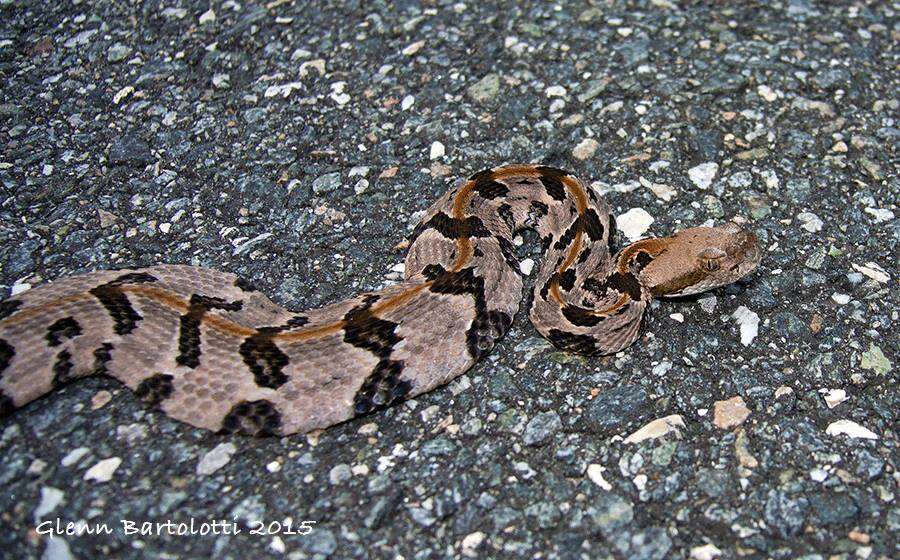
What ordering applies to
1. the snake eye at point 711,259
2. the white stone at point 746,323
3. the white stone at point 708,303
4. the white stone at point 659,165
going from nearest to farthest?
1. the white stone at point 746,323
2. the snake eye at point 711,259
3. the white stone at point 708,303
4. the white stone at point 659,165

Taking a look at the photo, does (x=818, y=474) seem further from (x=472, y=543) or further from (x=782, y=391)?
(x=472, y=543)

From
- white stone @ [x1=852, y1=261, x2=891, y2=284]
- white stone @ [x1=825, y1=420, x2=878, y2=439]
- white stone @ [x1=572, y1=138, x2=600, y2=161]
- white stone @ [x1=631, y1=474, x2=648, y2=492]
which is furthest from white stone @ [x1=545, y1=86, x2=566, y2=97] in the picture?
white stone @ [x1=631, y1=474, x2=648, y2=492]

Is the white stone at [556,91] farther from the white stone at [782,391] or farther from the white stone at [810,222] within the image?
the white stone at [782,391]

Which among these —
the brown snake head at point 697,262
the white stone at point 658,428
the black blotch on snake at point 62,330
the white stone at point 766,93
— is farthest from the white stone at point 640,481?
the white stone at point 766,93

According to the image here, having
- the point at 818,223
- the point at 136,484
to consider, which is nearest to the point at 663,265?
the point at 818,223

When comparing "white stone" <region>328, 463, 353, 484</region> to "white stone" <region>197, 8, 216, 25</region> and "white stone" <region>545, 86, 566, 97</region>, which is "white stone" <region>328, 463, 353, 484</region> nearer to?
"white stone" <region>545, 86, 566, 97</region>

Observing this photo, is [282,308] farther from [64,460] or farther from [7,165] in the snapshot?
[7,165]
